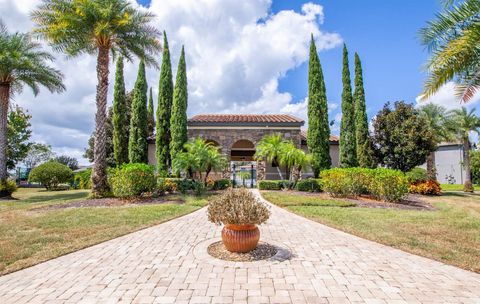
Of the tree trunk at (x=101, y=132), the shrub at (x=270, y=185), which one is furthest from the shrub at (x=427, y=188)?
the tree trunk at (x=101, y=132)

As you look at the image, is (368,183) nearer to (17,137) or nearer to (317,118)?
(317,118)

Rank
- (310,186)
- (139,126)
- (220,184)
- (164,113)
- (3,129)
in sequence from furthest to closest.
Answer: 1. (139,126)
2. (164,113)
3. (220,184)
4. (3,129)
5. (310,186)

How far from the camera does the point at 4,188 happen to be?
1655 cm

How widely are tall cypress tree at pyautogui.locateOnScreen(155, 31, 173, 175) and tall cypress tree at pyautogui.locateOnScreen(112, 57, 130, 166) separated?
5136mm

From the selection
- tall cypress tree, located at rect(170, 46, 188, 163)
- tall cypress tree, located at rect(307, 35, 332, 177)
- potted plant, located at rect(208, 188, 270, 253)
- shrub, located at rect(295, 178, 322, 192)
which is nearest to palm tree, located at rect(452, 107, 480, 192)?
tall cypress tree, located at rect(307, 35, 332, 177)

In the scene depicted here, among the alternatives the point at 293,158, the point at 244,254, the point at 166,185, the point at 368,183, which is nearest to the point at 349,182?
the point at 368,183

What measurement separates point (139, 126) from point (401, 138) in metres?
20.1

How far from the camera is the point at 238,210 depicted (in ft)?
17.6

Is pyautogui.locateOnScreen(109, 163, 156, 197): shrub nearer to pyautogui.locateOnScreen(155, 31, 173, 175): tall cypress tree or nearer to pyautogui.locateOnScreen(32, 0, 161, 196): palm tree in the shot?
pyautogui.locateOnScreen(32, 0, 161, 196): palm tree

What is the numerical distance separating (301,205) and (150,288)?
8.78 metres

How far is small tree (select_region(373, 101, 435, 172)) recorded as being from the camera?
58.9 ft

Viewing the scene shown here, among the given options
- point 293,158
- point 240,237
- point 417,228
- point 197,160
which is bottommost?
point 417,228

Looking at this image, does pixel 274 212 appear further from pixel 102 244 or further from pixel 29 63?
pixel 29 63

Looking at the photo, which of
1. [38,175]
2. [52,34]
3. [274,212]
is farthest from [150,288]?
[38,175]
